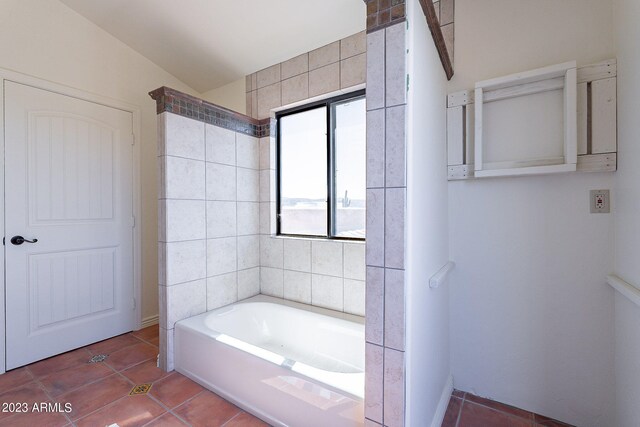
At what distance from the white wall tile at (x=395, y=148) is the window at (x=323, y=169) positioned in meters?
1.12

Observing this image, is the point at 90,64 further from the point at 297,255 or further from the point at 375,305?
the point at 375,305

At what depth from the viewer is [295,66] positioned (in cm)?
244

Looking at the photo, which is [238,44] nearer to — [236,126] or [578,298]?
[236,126]

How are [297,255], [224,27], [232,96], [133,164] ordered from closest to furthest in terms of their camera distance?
[224,27], [297,255], [133,164], [232,96]

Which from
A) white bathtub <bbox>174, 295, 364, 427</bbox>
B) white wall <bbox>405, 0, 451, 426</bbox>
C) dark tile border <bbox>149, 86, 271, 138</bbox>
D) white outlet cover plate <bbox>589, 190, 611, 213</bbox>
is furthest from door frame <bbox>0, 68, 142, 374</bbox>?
white outlet cover plate <bbox>589, 190, 611, 213</bbox>

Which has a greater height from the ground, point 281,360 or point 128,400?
point 281,360

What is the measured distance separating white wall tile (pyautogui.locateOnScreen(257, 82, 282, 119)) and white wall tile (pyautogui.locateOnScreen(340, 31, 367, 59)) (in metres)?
0.65

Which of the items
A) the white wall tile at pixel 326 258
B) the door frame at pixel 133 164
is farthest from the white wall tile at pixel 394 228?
the door frame at pixel 133 164

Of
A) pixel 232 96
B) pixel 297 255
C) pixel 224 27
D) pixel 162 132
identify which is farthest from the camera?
pixel 232 96

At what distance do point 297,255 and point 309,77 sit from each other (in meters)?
1.45

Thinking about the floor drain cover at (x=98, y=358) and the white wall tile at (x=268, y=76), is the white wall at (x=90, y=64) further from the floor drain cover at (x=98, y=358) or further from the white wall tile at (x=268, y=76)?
the white wall tile at (x=268, y=76)

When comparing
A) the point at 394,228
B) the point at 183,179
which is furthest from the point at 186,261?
the point at 394,228

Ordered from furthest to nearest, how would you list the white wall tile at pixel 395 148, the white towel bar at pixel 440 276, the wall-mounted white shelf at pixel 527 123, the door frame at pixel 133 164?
1. the door frame at pixel 133 164
2. the wall-mounted white shelf at pixel 527 123
3. the white towel bar at pixel 440 276
4. the white wall tile at pixel 395 148

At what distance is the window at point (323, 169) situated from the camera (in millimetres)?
2235
